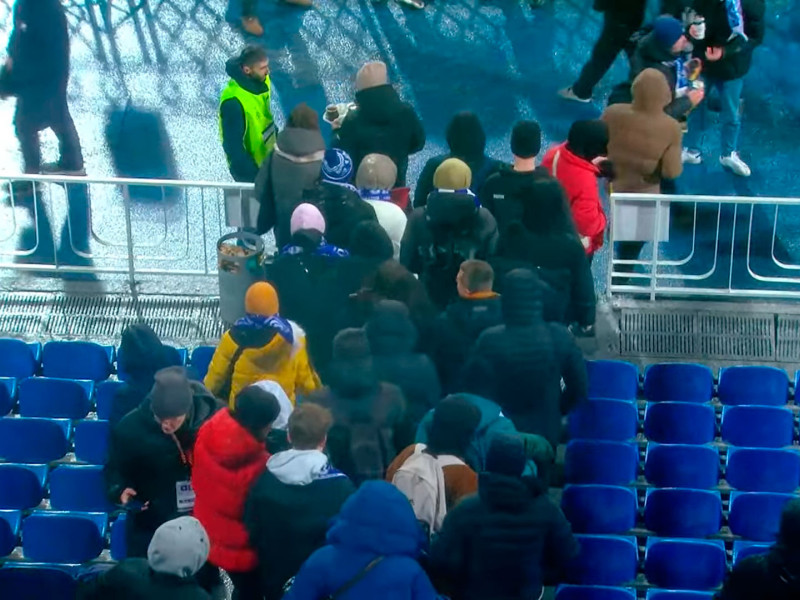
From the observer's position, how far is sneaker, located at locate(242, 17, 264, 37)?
14461 mm

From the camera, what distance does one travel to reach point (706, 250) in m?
11.1

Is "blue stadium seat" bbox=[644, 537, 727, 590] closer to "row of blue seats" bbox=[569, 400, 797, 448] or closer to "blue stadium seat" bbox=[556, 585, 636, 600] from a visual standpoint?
"blue stadium seat" bbox=[556, 585, 636, 600]

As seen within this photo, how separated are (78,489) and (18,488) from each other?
34cm

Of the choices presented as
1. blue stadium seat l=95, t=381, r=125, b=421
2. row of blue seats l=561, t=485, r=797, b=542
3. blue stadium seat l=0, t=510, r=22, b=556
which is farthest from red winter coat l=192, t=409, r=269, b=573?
blue stadium seat l=95, t=381, r=125, b=421

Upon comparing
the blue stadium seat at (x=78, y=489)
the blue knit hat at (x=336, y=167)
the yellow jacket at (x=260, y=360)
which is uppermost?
the blue knit hat at (x=336, y=167)

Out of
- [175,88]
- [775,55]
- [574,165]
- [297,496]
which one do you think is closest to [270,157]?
[574,165]

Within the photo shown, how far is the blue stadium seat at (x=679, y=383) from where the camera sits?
9.02 m

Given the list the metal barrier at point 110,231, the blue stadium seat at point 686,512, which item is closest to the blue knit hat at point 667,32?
the metal barrier at point 110,231

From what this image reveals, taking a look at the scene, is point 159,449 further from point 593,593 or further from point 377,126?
point 377,126

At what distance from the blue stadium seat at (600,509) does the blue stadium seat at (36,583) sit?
262cm

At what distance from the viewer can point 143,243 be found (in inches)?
444

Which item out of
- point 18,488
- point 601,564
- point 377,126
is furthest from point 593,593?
point 377,126

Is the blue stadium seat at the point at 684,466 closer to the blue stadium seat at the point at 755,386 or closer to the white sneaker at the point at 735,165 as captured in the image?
the blue stadium seat at the point at 755,386

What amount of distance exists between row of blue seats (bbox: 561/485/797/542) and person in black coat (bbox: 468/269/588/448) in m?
0.52
